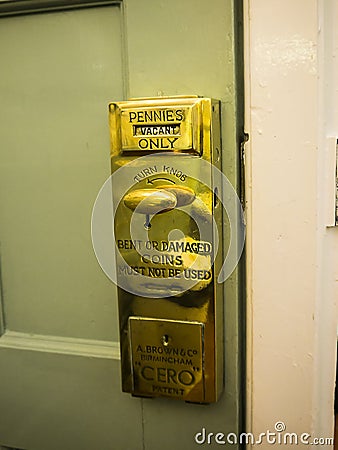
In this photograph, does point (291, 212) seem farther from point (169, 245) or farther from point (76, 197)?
point (76, 197)

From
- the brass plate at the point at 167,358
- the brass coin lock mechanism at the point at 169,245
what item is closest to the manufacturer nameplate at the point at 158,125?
the brass coin lock mechanism at the point at 169,245

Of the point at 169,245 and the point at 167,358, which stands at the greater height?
the point at 169,245

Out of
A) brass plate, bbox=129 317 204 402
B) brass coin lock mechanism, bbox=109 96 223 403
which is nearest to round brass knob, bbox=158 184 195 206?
brass coin lock mechanism, bbox=109 96 223 403

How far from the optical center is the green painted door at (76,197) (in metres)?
0.73

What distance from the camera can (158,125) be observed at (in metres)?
0.69

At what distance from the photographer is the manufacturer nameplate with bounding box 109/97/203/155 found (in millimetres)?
680

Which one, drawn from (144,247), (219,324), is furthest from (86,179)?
(219,324)

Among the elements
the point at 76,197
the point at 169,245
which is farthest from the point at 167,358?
the point at 76,197

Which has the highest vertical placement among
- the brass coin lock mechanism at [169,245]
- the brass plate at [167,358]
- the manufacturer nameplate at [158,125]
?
the manufacturer nameplate at [158,125]

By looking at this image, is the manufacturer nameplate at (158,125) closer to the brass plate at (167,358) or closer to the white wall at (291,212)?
the white wall at (291,212)

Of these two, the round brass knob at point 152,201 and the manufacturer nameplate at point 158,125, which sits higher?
the manufacturer nameplate at point 158,125

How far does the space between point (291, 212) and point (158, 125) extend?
0.20 metres

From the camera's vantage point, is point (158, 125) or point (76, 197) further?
point (76, 197)

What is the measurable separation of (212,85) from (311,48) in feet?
0.41
